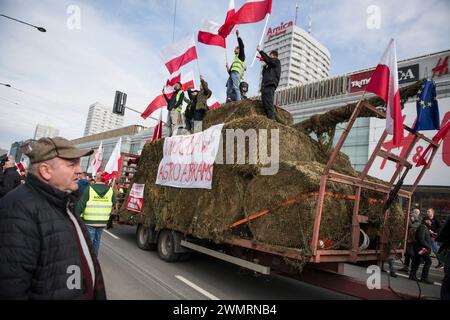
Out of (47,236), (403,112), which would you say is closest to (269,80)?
(47,236)

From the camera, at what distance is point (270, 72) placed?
259 inches

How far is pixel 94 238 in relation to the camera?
579cm

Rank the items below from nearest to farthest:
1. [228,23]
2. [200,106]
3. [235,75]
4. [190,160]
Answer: [190,160] → [228,23] → [200,106] → [235,75]

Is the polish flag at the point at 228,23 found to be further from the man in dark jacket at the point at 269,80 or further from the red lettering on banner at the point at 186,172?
the red lettering on banner at the point at 186,172

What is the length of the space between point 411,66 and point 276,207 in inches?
1352

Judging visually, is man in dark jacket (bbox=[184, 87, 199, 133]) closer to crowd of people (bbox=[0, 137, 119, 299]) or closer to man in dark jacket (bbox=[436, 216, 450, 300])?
Result: man in dark jacket (bbox=[436, 216, 450, 300])

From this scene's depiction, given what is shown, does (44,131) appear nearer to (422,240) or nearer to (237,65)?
(237,65)

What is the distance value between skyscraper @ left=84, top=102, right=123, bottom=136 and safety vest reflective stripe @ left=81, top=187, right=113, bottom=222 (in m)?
135

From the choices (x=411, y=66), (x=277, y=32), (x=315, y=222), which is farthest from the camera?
(x=277, y=32)

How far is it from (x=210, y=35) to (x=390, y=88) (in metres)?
6.36

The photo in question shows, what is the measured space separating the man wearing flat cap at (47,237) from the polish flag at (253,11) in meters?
6.47

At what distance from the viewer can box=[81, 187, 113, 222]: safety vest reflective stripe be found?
5660 mm

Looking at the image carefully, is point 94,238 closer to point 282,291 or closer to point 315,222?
point 282,291
